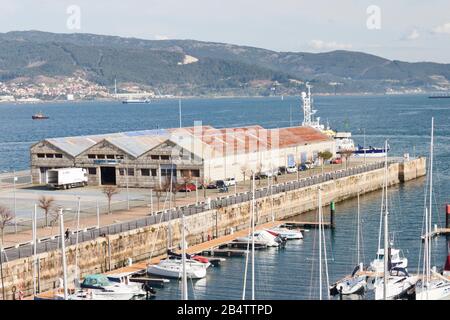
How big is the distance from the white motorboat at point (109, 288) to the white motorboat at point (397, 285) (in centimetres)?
691

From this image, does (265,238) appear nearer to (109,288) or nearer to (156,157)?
(109,288)

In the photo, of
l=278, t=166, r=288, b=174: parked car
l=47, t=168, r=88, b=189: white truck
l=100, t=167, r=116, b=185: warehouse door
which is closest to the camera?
l=47, t=168, r=88, b=189: white truck

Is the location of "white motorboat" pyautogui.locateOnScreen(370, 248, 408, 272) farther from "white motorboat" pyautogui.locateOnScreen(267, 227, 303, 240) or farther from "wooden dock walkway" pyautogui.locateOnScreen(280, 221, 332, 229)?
"wooden dock walkway" pyautogui.locateOnScreen(280, 221, 332, 229)

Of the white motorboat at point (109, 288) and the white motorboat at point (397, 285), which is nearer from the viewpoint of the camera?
the white motorboat at point (397, 285)

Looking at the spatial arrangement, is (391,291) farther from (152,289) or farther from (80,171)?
(80,171)

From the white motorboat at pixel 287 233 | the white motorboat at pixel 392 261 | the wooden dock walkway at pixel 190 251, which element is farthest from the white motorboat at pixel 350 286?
the white motorboat at pixel 287 233

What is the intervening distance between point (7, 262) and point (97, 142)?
23634 mm

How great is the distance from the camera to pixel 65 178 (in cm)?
4356

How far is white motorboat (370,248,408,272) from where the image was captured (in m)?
26.1

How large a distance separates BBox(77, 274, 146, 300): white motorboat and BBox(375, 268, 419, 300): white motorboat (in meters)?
6.91

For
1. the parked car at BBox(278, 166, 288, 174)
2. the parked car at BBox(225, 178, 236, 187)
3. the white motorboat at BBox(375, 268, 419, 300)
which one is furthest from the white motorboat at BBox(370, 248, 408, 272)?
the parked car at BBox(278, 166, 288, 174)

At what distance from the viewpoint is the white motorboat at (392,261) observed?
2610 centimetres

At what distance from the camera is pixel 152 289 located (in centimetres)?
2477

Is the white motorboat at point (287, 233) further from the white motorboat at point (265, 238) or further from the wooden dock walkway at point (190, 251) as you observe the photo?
the wooden dock walkway at point (190, 251)
